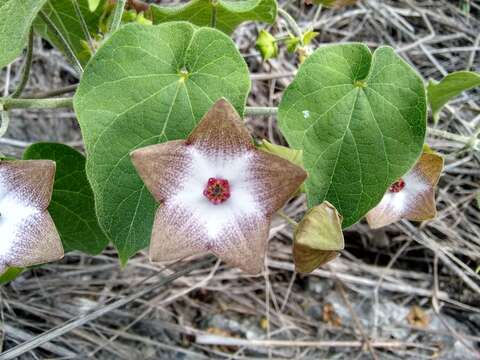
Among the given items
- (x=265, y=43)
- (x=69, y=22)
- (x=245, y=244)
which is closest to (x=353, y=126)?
(x=245, y=244)

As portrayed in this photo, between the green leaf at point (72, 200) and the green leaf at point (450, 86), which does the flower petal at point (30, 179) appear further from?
the green leaf at point (450, 86)

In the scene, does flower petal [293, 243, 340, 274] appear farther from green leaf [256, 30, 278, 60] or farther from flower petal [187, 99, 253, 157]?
green leaf [256, 30, 278, 60]

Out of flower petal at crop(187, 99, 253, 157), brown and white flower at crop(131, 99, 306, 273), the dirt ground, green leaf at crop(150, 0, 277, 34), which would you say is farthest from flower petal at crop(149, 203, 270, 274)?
the dirt ground

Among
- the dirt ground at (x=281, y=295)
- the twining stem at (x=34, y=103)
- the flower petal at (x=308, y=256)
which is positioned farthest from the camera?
the dirt ground at (x=281, y=295)

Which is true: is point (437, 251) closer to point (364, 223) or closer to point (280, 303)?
point (364, 223)

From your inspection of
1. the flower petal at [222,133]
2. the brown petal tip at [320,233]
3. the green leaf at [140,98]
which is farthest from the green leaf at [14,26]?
the brown petal tip at [320,233]

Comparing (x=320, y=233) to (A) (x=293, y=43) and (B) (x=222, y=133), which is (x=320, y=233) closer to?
(B) (x=222, y=133)

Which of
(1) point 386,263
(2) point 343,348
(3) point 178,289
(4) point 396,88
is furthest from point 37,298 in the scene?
(4) point 396,88
